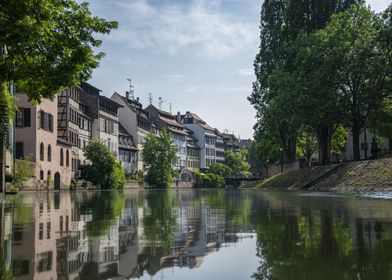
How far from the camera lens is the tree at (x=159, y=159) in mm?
97250

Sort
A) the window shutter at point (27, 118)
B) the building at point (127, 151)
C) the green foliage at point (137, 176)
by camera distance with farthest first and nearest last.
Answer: the building at point (127, 151) → the green foliage at point (137, 176) → the window shutter at point (27, 118)

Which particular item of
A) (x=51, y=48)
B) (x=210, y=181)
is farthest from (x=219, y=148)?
(x=51, y=48)

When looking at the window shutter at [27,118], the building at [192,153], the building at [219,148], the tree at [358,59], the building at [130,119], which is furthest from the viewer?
the building at [219,148]

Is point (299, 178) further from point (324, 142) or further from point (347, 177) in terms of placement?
point (347, 177)

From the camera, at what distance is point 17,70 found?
17609 mm

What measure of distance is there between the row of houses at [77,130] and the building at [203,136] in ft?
35.8

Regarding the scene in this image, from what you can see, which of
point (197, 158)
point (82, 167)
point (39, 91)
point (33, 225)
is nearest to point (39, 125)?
point (82, 167)

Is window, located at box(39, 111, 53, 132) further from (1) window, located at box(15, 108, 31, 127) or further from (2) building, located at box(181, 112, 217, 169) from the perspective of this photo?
(2) building, located at box(181, 112, 217, 169)

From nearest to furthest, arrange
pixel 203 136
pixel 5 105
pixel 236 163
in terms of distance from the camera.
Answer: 1. pixel 5 105
2. pixel 203 136
3. pixel 236 163

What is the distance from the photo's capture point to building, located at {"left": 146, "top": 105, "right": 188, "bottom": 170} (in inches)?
5285

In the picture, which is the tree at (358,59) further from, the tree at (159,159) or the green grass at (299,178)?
the tree at (159,159)

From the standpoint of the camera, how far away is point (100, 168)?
70875 mm

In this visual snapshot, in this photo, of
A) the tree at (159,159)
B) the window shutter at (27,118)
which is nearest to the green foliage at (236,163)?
the tree at (159,159)

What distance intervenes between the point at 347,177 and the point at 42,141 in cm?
3298
